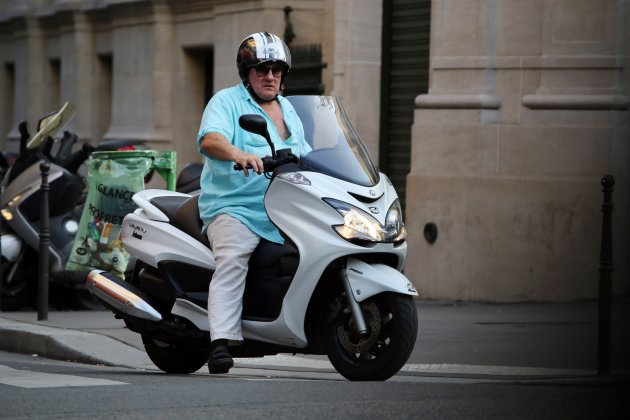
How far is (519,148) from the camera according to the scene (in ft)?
47.3

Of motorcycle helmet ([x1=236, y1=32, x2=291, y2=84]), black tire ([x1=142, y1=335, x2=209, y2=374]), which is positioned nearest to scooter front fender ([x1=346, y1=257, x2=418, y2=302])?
motorcycle helmet ([x1=236, y1=32, x2=291, y2=84])

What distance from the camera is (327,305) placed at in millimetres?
8055

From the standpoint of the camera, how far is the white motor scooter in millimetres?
7812

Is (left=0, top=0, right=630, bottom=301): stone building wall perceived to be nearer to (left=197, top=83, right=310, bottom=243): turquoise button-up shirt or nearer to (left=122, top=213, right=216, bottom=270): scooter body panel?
(left=122, top=213, right=216, bottom=270): scooter body panel

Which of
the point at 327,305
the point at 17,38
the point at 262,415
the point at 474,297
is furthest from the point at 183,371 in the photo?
the point at 17,38

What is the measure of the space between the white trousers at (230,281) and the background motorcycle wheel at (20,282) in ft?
17.7

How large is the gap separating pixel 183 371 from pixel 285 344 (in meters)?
1.11

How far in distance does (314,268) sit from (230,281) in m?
0.50

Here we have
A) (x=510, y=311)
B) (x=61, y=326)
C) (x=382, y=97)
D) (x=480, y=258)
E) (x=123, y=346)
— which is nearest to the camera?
(x=123, y=346)

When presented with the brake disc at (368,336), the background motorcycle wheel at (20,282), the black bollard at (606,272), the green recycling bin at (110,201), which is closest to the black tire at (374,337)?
the brake disc at (368,336)

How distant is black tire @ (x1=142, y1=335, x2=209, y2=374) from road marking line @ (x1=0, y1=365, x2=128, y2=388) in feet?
1.97

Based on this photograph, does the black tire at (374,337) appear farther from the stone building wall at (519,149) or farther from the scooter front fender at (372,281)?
the stone building wall at (519,149)

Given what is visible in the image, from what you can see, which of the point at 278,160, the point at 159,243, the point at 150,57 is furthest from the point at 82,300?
the point at 150,57

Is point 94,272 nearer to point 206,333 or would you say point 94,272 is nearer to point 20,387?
point 206,333
